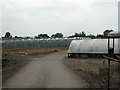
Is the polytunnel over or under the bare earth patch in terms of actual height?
over

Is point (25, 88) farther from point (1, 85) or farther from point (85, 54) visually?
point (85, 54)

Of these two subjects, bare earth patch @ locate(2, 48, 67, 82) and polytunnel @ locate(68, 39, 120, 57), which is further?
polytunnel @ locate(68, 39, 120, 57)

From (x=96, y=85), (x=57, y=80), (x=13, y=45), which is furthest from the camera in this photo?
(x=13, y=45)

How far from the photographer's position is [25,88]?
8.34 m

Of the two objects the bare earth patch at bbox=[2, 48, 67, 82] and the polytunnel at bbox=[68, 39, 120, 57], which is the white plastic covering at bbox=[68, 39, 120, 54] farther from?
the bare earth patch at bbox=[2, 48, 67, 82]

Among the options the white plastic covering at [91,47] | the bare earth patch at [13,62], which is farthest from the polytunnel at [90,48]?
the bare earth patch at [13,62]

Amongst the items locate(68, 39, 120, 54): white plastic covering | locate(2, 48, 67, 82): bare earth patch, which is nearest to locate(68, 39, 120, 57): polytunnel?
locate(68, 39, 120, 54): white plastic covering

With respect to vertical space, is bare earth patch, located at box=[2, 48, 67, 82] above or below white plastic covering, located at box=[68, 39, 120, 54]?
below

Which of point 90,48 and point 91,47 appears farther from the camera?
point 91,47

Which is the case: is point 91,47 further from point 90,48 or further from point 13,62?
point 13,62

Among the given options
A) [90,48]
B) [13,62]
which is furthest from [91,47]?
[13,62]

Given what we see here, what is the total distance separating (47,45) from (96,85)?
35532 mm

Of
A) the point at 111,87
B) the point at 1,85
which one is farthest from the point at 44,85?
the point at 111,87

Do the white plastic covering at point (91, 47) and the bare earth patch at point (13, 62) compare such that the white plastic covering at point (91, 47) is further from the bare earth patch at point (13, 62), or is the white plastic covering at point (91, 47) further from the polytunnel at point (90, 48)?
the bare earth patch at point (13, 62)
